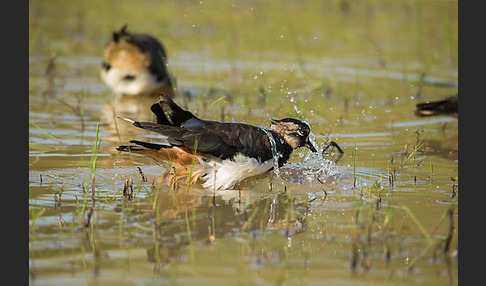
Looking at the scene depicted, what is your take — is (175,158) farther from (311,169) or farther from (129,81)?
(129,81)

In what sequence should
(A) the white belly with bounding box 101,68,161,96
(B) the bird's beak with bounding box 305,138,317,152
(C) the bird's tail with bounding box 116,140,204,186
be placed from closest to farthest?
(C) the bird's tail with bounding box 116,140,204,186 → (B) the bird's beak with bounding box 305,138,317,152 → (A) the white belly with bounding box 101,68,161,96

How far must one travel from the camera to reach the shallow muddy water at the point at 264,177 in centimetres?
450

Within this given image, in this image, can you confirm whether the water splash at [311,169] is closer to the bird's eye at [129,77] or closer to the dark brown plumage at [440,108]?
the dark brown plumage at [440,108]

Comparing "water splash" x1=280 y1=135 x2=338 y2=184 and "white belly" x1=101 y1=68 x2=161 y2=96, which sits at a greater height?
"white belly" x1=101 y1=68 x2=161 y2=96

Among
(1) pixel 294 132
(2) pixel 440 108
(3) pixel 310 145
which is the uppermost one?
(2) pixel 440 108

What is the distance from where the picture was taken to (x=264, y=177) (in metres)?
6.57

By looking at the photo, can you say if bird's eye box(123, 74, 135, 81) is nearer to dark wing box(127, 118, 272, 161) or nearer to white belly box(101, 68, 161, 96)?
white belly box(101, 68, 161, 96)

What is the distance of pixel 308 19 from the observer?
14.8 meters

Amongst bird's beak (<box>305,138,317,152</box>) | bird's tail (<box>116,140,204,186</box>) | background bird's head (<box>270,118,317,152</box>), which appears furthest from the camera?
bird's beak (<box>305,138,317,152</box>)

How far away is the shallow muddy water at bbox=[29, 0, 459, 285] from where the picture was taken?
4.50 meters

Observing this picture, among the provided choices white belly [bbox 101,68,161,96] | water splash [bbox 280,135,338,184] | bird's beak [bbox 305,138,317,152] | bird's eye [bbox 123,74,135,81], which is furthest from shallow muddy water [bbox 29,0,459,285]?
bird's eye [bbox 123,74,135,81]

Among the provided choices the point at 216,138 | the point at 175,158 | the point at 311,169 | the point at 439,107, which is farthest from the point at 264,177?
the point at 439,107

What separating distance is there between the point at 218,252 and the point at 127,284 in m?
0.72

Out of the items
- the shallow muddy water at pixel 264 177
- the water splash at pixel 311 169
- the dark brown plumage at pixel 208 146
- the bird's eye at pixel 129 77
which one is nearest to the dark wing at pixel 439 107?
the shallow muddy water at pixel 264 177
